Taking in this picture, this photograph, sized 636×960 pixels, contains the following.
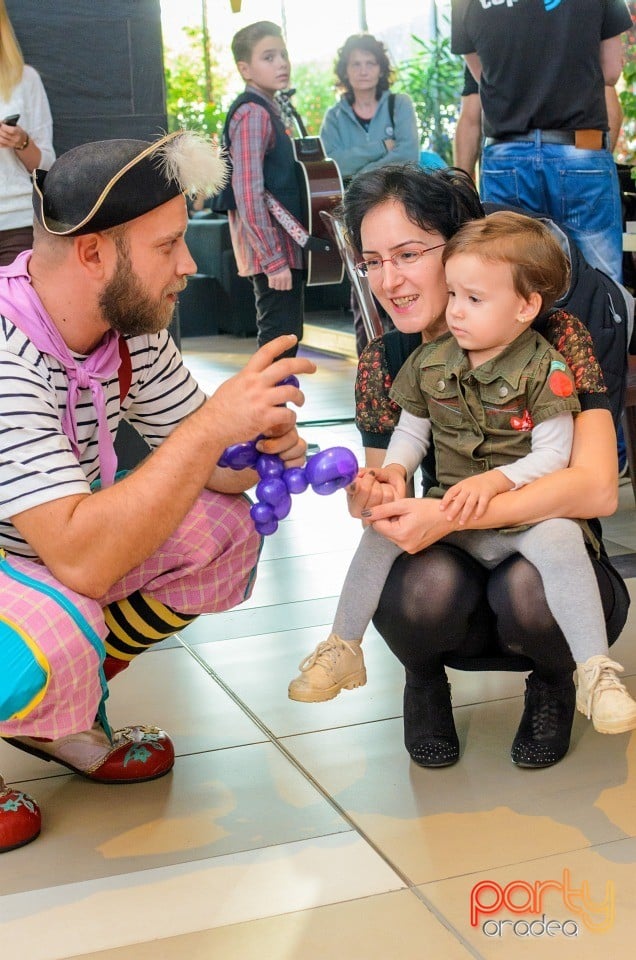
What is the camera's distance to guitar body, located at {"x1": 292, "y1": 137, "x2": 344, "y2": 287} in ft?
14.2

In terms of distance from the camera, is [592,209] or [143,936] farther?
[592,209]

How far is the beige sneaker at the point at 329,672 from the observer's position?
178 cm

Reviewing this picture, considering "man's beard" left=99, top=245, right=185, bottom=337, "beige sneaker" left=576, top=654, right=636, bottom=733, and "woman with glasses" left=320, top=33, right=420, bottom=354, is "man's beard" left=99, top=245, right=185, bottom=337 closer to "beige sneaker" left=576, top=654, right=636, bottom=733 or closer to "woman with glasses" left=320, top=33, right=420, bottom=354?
"beige sneaker" left=576, top=654, right=636, bottom=733

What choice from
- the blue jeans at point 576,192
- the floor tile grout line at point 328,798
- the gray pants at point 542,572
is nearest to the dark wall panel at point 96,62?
the blue jeans at point 576,192

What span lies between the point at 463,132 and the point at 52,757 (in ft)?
8.96

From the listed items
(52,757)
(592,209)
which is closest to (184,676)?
(52,757)

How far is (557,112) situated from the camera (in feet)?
10.6

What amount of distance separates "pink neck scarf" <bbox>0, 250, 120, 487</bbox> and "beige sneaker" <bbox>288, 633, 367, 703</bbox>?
44 cm

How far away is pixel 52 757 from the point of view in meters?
1.93

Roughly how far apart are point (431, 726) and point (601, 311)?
2.84 ft

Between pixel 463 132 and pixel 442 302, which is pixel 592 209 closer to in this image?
pixel 463 132

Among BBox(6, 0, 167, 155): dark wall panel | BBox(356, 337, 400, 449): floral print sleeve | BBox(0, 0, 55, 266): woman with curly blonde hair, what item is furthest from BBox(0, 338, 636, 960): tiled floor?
BBox(6, 0, 167, 155): dark wall panel

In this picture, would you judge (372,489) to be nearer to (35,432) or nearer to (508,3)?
(35,432)

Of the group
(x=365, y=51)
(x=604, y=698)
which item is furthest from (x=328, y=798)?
(x=365, y=51)
